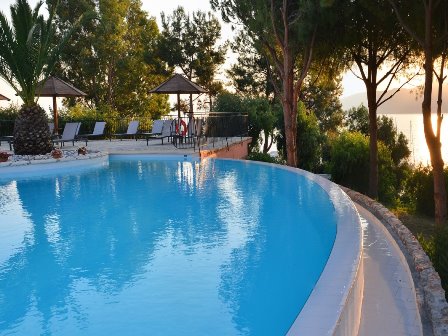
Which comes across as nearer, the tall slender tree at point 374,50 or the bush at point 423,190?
the tall slender tree at point 374,50

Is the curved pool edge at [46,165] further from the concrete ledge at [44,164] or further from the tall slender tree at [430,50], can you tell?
the tall slender tree at [430,50]

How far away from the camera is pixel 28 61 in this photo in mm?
15414

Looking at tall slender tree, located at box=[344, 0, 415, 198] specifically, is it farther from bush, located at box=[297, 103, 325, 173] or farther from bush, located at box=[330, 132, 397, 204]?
bush, located at box=[297, 103, 325, 173]

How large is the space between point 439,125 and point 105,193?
9.72 meters

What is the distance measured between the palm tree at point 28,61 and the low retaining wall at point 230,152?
17.3 ft

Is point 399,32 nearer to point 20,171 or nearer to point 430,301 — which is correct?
point 20,171

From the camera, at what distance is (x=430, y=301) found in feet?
15.2

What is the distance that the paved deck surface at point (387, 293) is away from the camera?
161 inches

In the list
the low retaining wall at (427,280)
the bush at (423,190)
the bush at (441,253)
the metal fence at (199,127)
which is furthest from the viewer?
the bush at (423,190)

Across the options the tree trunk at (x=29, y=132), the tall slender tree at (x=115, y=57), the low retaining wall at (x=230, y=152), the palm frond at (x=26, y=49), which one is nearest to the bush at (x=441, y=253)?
the low retaining wall at (x=230, y=152)

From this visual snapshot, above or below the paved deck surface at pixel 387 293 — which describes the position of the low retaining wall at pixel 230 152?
above

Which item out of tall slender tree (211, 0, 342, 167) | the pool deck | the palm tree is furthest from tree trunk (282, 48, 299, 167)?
the pool deck

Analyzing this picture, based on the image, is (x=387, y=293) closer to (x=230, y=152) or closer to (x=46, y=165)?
(x=46, y=165)

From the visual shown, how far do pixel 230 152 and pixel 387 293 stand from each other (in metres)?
14.8
